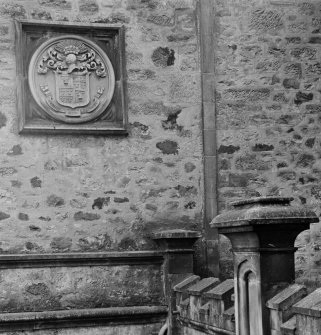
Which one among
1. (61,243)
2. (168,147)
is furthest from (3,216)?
(168,147)

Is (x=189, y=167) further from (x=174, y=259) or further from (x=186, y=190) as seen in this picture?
(x=174, y=259)

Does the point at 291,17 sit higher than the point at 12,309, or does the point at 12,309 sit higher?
the point at 291,17

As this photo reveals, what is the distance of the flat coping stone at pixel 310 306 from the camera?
405 centimetres

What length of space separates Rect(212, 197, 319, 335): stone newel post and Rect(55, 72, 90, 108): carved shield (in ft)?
9.08

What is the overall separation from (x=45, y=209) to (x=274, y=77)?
2812 millimetres

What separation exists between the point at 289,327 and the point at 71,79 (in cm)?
370

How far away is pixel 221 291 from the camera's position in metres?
5.82

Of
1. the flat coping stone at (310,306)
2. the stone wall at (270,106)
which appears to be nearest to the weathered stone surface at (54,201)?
the stone wall at (270,106)

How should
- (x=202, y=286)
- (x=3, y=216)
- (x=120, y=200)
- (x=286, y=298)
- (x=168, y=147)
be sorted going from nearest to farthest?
(x=286, y=298)
(x=202, y=286)
(x=3, y=216)
(x=120, y=200)
(x=168, y=147)

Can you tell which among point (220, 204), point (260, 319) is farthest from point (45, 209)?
point (260, 319)

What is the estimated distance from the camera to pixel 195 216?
7.50m

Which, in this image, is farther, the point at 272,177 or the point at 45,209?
the point at 272,177

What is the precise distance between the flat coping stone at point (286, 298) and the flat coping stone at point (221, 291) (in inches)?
41.8

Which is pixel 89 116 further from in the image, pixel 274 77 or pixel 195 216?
pixel 274 77
